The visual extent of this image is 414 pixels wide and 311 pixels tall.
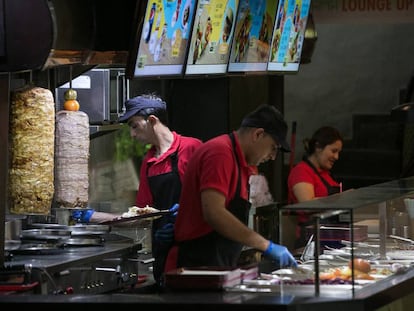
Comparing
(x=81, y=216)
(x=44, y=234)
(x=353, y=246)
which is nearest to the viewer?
(x=353, y=246)

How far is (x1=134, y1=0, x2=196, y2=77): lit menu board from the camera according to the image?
7.86 meters

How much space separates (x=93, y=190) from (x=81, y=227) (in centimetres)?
321

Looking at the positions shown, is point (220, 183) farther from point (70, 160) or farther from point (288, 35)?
point (288, 35)

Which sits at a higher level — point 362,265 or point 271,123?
point 271,123

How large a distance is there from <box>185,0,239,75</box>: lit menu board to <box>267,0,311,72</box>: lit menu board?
80 centimetres

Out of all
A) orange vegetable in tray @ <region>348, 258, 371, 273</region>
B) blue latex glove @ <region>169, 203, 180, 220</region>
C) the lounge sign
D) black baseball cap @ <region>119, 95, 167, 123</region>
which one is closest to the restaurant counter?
orange vegetable in tray @ <region>348, 258, 371, 273</region>

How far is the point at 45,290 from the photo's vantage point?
289 inches

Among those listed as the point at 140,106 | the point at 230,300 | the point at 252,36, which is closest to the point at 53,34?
the point at 230,300

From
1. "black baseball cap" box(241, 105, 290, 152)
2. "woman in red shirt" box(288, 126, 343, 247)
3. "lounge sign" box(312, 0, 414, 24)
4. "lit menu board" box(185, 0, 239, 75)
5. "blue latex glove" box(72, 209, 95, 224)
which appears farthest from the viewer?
"lounge sign" box(312, 0, 414, 24)

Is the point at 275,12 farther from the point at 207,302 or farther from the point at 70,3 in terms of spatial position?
the point at 207,302

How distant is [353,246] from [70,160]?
1.89 meters

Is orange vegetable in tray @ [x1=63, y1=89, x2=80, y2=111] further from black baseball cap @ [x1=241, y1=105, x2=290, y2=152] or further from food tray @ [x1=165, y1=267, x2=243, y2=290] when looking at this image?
food tray @ [x1=165, y1=267, x2=243, y2=290]

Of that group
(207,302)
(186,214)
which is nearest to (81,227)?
(186,214)

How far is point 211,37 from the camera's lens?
→ 28.9ft
